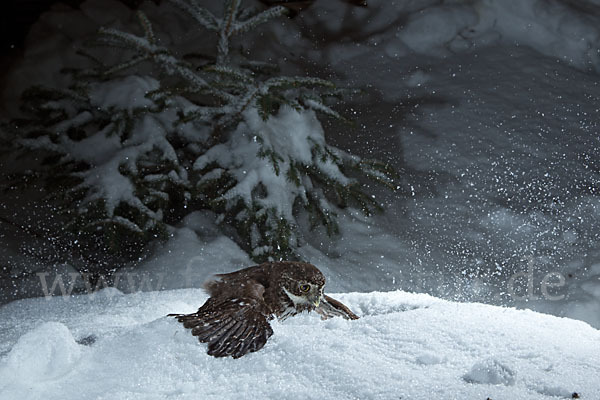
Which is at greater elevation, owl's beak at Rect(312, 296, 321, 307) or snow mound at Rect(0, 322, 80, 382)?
owl's beak at Rect(312, 296, 321, 307)

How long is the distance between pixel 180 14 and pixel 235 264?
2.54 meters

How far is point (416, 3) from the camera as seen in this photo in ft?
14.2

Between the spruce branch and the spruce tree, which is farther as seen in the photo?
the spruce branch

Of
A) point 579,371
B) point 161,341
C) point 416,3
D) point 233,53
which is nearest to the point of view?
point 579,371

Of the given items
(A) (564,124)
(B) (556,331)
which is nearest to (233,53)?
(A) (564,124)

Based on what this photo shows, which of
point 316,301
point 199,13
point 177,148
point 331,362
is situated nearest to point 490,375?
point 331,362

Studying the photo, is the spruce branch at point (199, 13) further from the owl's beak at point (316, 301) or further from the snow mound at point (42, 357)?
the snow mound at point (42, 357)

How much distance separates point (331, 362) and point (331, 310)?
0.28 metres

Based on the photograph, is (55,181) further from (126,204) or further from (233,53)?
(233,53)

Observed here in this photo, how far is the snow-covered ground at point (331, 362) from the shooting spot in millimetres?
1030

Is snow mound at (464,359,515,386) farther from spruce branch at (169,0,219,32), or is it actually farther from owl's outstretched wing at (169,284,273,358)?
spruce branch at (169,0,219,32)

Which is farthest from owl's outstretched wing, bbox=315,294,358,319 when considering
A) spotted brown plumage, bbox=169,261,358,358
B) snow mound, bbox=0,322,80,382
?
snow mound, bbox=0,322,80,382

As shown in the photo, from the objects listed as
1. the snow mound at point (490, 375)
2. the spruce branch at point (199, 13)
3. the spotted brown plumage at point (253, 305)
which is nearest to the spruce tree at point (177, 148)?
the spruce branch at point (199, 13)

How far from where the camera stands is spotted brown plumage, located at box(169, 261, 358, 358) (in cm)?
116
